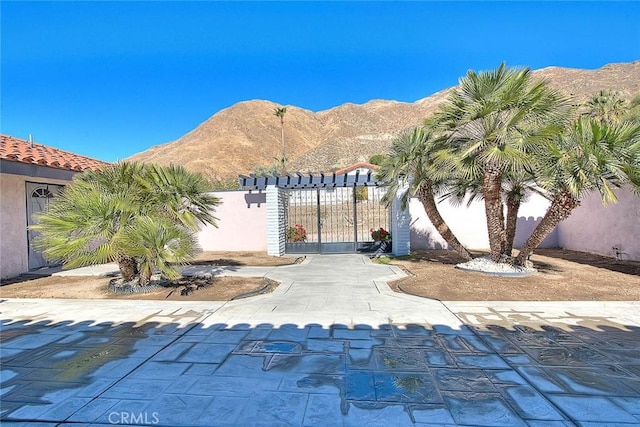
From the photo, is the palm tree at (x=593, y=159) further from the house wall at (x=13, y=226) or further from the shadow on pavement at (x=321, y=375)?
the house wall at (x=13, y=226)

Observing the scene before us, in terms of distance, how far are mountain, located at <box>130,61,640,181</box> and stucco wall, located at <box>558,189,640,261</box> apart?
1502 inches

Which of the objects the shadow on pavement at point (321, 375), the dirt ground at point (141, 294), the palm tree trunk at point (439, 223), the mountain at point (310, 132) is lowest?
the dirt ground at point (141, 294)

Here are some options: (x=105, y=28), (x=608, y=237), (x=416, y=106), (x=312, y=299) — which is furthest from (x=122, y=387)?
(x=416, y=106)

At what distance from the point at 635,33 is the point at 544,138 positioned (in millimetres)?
17766

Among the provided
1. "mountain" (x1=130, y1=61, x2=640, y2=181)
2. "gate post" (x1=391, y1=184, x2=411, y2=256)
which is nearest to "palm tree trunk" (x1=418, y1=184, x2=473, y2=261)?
"gate post" (x1=391, y1=184, x2=411, y2=256)

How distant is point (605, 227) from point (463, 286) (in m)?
7.08

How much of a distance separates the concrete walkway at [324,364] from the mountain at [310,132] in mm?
44022

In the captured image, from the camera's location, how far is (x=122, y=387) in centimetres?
312

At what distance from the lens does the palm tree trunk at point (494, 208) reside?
7.74 metres

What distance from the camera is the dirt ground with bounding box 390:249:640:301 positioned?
6156 millimetres

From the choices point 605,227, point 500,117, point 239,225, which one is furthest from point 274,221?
point 605,227

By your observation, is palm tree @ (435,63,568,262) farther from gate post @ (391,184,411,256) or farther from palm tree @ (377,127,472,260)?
gate post @ (391,184,411,256)

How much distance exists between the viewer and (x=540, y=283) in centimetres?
703

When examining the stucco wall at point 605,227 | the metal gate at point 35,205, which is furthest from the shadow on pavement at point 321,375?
the stucco wall at point 605,227
